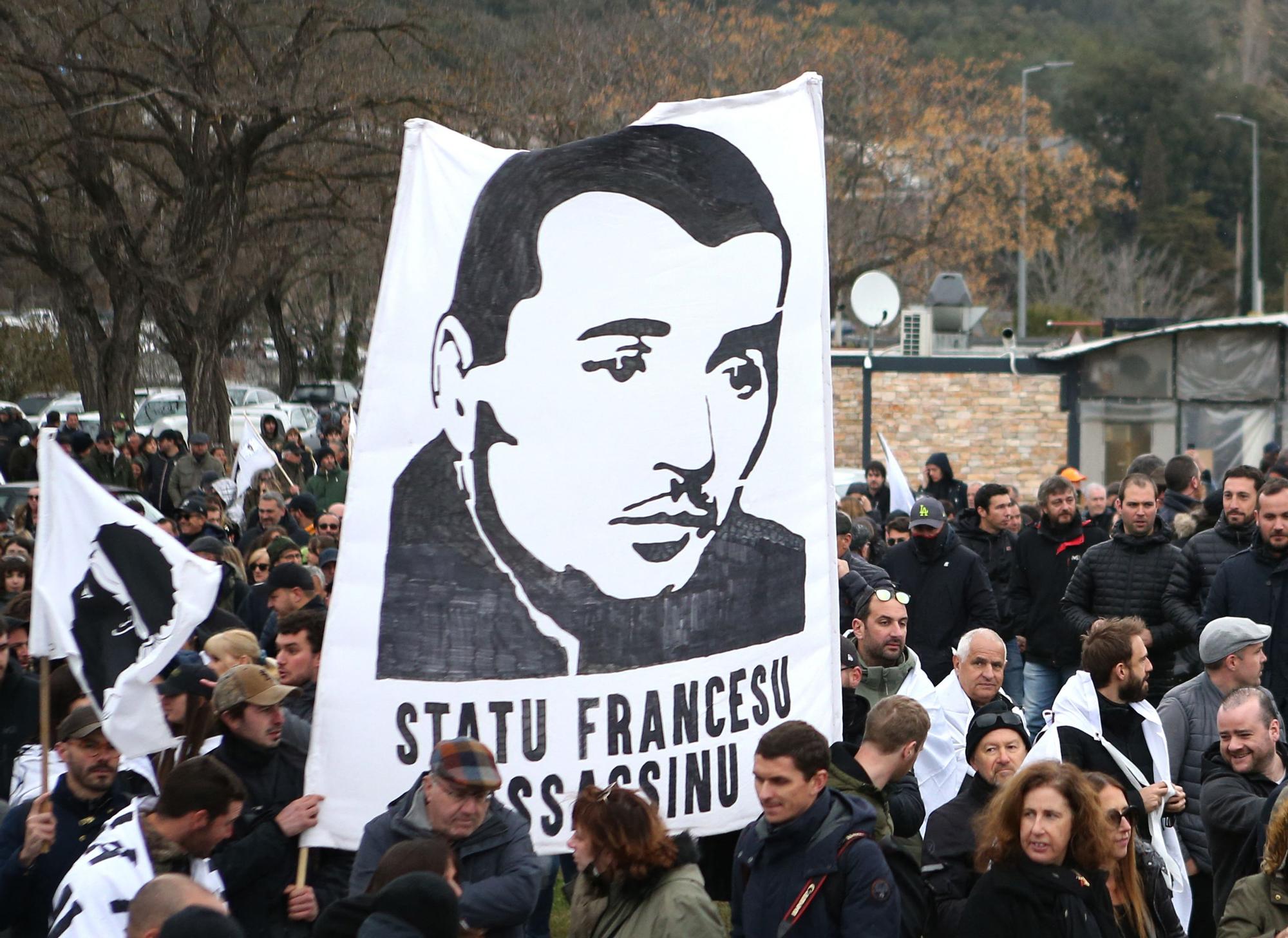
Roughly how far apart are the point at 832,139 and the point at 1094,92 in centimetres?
3404

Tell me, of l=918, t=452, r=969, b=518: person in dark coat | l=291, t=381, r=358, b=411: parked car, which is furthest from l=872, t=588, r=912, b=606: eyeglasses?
l=291, t=381, r=358, b=411: parked car

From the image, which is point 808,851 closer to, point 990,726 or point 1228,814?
point 990,726

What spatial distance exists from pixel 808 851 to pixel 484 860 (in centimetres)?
91

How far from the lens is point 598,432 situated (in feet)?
17.5

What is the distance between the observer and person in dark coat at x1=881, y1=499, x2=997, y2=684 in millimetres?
9711

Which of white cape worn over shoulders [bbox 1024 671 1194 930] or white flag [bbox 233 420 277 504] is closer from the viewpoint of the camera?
white cape worn over shoulders [bbox 1024 671 1194 930]

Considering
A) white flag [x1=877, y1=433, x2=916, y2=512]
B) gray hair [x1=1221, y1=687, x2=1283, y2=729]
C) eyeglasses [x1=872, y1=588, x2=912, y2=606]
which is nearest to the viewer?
gray hair [x1=1221, y1=687, x2=1283, y2=729]

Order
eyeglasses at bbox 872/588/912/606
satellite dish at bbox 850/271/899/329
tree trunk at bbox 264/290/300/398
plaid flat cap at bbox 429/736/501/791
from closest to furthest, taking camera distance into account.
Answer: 1. plaid flat cap at bbox 429/736/501/791
2. eyeglasses at bbox 872/588/912/606
3. satellite dish at bbox 850/271/899/329
4. tree trunk at bbox 264/290/300/398

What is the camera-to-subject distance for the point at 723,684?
5.32 meters

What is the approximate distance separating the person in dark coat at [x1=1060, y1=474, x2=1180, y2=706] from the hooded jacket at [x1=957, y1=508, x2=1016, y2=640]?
177 centimetres

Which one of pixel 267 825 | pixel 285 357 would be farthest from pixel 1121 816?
pixel 285 357

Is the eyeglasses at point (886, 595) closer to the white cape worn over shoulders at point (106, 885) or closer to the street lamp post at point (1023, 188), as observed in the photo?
the white cape worn over shoulders at point (106, 885)

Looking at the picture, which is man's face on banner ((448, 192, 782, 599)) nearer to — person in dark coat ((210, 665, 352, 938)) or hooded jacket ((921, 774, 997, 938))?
person in dark coat ((210, 665, 352, 938))

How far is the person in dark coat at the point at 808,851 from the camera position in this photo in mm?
4484
